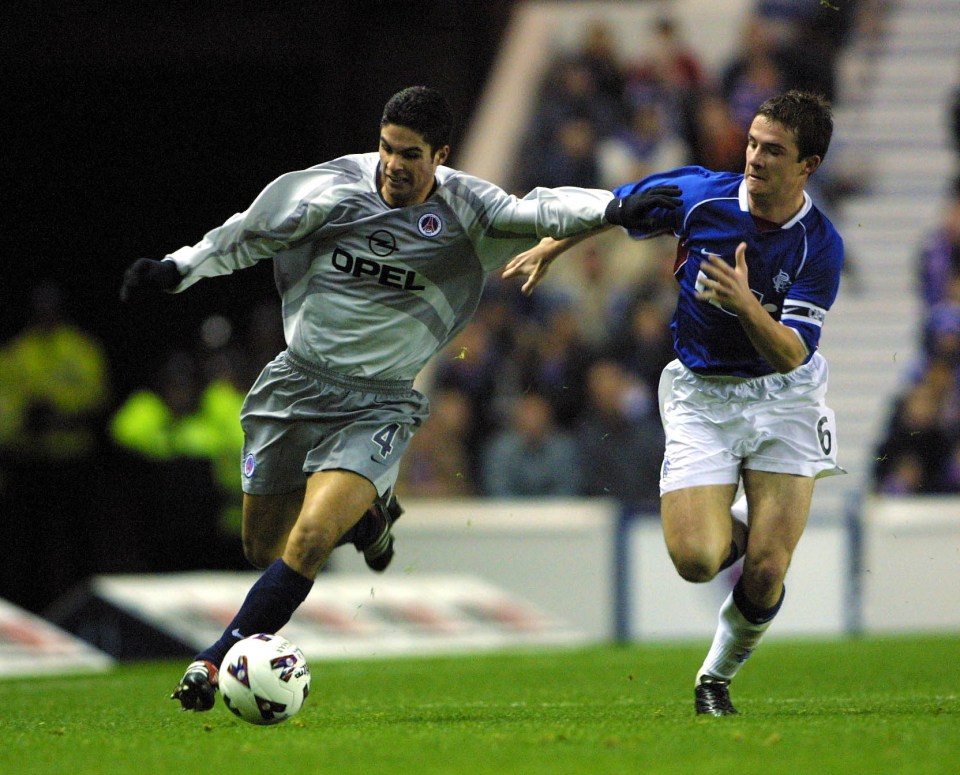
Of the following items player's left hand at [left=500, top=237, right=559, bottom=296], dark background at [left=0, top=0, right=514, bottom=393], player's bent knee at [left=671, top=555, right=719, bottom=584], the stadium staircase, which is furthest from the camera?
dark background at [left=0, top=0, right=514, bottom=393]

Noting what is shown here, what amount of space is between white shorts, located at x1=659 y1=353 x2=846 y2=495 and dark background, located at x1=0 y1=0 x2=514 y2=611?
12212 millimetres

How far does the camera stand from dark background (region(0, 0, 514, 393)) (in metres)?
19.2

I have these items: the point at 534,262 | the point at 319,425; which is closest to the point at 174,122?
the point at 534,262

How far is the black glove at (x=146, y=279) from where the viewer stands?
269 inches

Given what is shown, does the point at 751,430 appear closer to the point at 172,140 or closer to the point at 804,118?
the point at 804,118

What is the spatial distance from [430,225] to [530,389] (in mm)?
7881

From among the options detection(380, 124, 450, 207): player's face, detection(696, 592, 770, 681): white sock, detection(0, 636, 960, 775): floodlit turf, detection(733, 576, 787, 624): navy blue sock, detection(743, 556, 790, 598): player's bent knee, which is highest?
detection(380, 124, 450, 207): player's face

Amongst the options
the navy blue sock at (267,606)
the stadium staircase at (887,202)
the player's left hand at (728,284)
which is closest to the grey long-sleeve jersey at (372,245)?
the player's left hand at (728,284)

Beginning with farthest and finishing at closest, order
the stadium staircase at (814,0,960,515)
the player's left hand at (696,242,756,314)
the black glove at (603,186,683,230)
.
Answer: the stadium staircase at (814,0,960,515) → the black glove at (603,186,683,230) → the player's left hand at (696,242,756,314)

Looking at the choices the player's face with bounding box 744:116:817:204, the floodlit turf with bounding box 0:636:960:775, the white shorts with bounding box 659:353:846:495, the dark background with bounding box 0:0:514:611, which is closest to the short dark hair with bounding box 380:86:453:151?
the player's face with bounding box 744:116:817:204

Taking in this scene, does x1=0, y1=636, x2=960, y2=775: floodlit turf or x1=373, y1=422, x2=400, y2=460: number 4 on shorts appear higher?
x1=373, y1=422, x2=400, y2=460: number 4 on shorts

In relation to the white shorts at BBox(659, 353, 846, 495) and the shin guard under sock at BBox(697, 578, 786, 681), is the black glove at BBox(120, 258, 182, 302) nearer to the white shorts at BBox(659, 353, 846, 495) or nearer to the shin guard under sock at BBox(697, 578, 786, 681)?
the white shorts at BBox(659, 353, 846, 495)

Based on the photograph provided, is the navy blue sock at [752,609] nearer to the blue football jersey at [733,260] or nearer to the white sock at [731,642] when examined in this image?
the white sock at [731,642]

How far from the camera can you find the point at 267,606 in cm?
654
